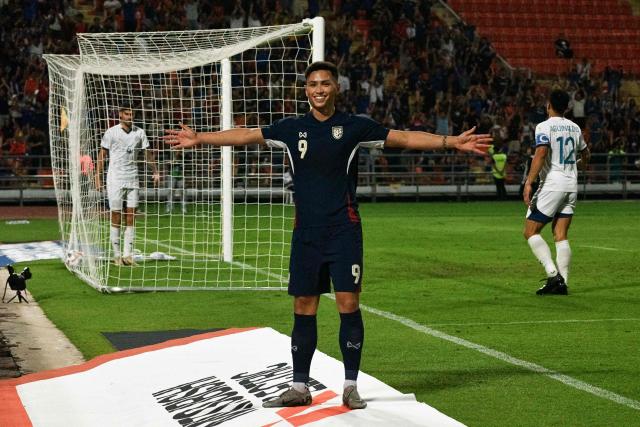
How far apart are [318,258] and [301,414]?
921 millimetres

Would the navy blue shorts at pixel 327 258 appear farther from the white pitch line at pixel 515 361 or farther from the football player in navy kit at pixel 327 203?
the white pitch line at pixel 515 361

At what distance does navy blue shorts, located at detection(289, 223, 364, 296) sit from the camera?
724cm

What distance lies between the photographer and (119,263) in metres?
16.9

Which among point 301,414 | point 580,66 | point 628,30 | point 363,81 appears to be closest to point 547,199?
point 301,414

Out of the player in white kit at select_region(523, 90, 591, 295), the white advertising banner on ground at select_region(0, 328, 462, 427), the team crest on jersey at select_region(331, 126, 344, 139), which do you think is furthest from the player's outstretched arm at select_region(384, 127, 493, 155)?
the player in white kit at select_region(523, 90, 591, 295)

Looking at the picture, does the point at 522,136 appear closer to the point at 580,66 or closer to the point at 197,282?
the point at 580,66

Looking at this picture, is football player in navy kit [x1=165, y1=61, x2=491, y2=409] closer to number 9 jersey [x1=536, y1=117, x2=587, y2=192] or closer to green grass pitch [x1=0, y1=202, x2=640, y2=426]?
green grass pitch [x1=0, y1=202, x2=640, y2=426]

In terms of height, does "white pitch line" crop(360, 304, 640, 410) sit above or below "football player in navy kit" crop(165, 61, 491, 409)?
below

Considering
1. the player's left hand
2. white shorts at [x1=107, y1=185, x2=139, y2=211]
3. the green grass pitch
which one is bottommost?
the green grass pitch

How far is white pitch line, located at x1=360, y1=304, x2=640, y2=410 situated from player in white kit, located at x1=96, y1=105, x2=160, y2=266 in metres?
5.55

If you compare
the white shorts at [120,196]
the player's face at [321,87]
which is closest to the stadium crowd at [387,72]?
the white shorts at [120,196]

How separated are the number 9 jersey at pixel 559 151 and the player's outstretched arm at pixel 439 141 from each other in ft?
21.2

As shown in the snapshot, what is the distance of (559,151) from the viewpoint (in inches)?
548

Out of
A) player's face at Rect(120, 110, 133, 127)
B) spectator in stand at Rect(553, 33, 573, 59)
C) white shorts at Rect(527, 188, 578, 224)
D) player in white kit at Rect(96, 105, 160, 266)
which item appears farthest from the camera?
spectator in stand at Rect(553, 33, 573, 59)
